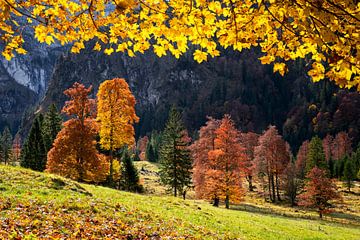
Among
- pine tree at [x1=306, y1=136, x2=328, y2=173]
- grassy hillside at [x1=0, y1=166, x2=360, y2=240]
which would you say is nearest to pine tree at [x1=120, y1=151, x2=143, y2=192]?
grassy hillside at [x1=0, y1=166, x2=360, y2=240]

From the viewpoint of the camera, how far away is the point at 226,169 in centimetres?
4103

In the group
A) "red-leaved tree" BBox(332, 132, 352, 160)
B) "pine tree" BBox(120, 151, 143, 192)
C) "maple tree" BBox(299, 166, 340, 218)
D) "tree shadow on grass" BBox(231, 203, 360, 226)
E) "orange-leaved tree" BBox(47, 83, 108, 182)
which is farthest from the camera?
"red-leaved tree" BBox(332, 132, 352, 160)

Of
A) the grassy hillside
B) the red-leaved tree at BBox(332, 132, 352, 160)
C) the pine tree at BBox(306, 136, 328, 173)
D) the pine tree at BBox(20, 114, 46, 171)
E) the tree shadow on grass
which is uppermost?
the red-leaved tree at BBox(332, 132, 352, 160)

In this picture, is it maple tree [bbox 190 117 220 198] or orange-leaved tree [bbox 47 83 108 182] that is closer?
orange-leaved tree [bbox 47 83 108 182]

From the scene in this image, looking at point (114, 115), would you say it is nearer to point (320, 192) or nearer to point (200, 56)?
point (320, 192)

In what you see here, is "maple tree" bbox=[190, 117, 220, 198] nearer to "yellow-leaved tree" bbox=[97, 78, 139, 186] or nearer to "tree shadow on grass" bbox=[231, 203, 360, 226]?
"tree shadow on grass" bbox=[231, 203, 360, 226]

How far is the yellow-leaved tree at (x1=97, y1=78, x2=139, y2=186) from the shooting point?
3475 cm

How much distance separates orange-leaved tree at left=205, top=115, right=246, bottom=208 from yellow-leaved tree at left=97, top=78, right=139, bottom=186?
10883 mm

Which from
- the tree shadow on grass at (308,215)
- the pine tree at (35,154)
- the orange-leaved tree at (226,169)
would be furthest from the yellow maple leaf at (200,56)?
the pine tree at (35,154)

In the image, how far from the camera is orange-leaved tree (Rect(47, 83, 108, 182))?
33.9m

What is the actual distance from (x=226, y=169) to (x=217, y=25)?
120ft

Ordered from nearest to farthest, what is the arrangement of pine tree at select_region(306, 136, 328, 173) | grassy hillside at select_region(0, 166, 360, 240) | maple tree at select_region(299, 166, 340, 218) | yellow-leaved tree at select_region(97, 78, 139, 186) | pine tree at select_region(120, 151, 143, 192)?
grassy hillside at select_region(0, 166, 360, 240), yellow-leaved tree at select_region(97, 78, 139, 186), maple tree at select_region(299, 166, 340, 218), pine tree at select_region(120, 151, 143, 192), pine tree at select_region(306, 136, 328, 173)

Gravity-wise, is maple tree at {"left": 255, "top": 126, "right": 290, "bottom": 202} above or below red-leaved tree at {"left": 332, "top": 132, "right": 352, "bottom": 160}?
below

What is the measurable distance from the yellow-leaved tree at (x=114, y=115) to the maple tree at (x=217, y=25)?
29066mm
